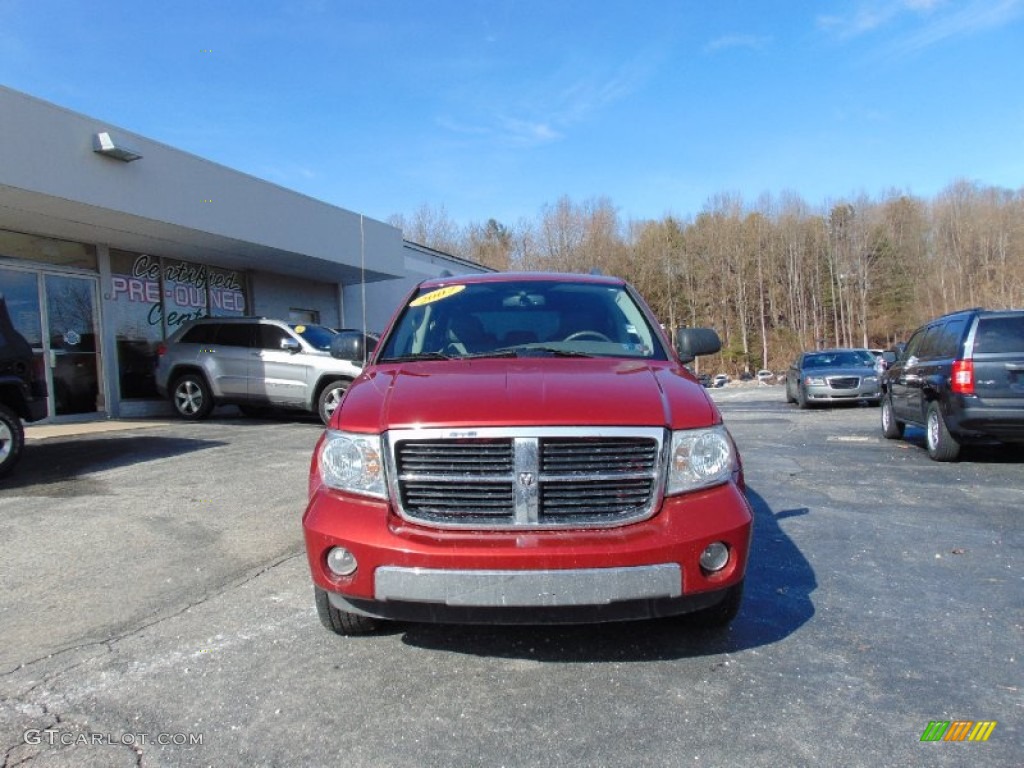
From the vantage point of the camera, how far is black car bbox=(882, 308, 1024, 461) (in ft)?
23.0

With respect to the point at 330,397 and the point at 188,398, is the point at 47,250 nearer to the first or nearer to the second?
the point at 188,398

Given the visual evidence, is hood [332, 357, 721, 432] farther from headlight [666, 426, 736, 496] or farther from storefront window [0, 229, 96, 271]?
storefront window [0, 229, 96, 271]

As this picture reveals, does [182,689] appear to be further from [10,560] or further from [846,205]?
[846,205]

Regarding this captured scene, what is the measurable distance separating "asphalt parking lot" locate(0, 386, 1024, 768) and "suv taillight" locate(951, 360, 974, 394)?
8.70 ft

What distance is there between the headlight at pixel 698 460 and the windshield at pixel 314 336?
9450mm

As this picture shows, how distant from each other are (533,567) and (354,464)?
876 millimetres

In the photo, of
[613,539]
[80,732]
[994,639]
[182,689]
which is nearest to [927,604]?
[994,639]

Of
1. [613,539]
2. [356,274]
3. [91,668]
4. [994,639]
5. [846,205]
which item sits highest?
[846,205]

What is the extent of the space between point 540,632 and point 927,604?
2.02m

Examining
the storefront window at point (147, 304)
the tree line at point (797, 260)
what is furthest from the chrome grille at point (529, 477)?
the tree line at point (797, 260)

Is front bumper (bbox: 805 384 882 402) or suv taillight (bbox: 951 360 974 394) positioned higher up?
suv taillight (bbox: 951 360 974 394)

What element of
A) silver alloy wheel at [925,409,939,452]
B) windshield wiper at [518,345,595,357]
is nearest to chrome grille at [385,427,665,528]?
windshield wiper at [518,345,595,357]

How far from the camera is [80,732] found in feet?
7.86

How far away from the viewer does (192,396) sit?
1216cm
